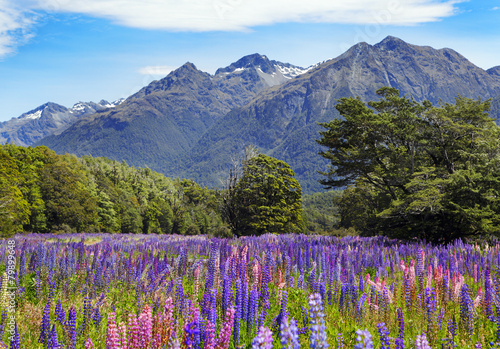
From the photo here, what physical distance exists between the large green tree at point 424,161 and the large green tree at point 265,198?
687 inches

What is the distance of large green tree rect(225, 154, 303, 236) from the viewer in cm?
4588

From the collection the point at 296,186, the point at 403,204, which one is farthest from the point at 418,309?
the point at 296,186

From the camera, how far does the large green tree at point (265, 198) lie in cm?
4588

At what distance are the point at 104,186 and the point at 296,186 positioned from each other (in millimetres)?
52890

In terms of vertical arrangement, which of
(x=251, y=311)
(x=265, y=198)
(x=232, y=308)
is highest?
(x=265, y=198)

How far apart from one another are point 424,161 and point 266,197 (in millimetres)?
22988

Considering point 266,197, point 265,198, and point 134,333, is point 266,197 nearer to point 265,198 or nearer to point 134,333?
point 265,198

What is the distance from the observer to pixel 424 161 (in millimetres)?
29125

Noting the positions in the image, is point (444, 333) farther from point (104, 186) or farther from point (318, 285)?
point (104, 186)

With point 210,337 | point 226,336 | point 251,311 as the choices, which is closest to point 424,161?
point 251,311

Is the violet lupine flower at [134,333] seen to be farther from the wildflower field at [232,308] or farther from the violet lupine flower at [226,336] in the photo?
the violet lupine flower at [226,336]

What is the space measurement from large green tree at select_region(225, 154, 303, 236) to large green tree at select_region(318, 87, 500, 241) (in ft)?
57.3

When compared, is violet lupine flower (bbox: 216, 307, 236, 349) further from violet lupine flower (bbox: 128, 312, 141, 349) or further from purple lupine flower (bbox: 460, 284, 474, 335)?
purple lupine flower (bbox: 460, 284, 474, 335)

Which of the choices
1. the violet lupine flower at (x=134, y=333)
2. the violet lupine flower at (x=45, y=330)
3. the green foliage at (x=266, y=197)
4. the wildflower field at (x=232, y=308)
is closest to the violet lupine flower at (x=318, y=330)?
the wildflower field at (x=232, y=308)
